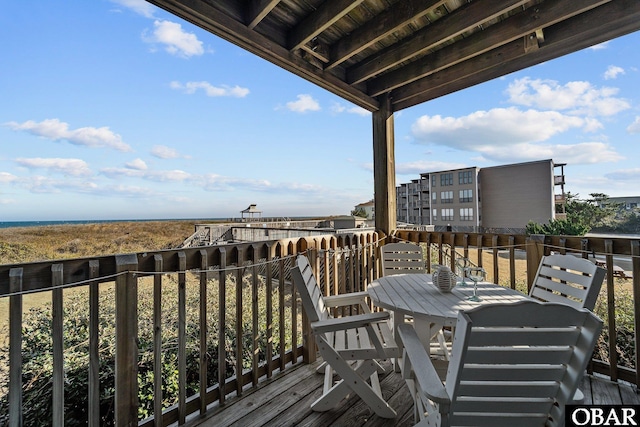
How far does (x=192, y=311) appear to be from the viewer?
336cm

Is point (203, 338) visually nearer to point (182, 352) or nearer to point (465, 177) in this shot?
point (182, 352)

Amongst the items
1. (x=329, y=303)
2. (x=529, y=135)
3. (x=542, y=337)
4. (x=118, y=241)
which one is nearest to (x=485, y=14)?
(x=542, y=337)

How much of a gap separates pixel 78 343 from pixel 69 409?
0.55 metres

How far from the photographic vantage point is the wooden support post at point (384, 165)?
3.54 metres

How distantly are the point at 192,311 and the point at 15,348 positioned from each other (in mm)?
2227

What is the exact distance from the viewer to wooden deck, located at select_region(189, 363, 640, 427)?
5.97 feet

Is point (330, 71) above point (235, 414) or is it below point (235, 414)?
above

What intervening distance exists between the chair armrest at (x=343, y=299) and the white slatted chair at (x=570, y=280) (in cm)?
127

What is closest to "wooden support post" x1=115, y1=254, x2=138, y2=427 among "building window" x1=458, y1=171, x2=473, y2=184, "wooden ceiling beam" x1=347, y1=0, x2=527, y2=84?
"wooden ceiling beam" x1=347, y1=0, x2=527, y2=84

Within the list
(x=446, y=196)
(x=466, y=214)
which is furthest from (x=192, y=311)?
(x=446, y=196)

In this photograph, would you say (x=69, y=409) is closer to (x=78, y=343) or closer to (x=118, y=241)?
(x=78, y=343)

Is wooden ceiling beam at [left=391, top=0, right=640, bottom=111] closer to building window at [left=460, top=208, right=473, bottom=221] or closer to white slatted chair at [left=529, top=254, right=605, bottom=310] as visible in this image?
white slatted chair at [left=529, top=254, right=605, bottom=310]

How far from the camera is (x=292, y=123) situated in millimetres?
9039

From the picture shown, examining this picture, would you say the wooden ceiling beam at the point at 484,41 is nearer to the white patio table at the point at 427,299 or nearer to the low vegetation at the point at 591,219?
the white patio table at the point at 427,299
